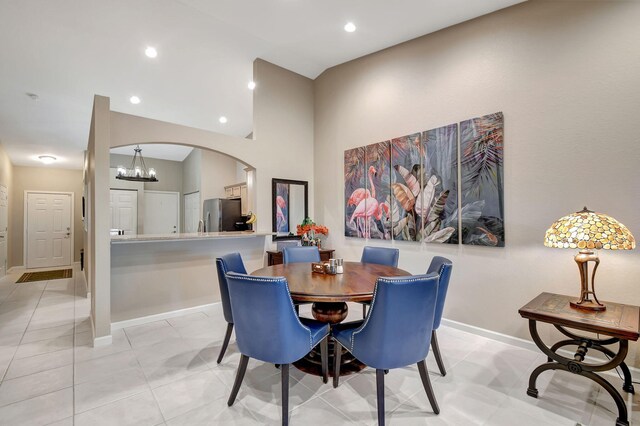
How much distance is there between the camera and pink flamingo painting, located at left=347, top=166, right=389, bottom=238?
4012 mm

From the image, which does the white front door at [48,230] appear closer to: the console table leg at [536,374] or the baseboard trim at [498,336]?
the baseboard trim at [498,336]

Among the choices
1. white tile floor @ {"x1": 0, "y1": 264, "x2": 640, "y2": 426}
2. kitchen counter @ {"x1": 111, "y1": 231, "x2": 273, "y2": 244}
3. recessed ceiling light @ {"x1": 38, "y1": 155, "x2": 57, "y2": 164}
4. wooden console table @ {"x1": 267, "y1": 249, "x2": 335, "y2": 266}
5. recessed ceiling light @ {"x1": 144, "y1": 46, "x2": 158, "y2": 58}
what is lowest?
white tile floor @ {"x1": 0, "y1": 264, "x2": 640, "y2": 426}

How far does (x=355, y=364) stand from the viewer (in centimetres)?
245

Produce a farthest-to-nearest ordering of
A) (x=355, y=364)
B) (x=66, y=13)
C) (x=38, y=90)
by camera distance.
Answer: (x=38, y=90) < (x=66, y=13) < (x=355, y=364)

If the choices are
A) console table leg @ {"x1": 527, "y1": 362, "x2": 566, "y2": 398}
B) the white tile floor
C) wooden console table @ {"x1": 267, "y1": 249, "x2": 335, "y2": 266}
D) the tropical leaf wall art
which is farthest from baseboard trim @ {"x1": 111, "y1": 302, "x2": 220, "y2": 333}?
console table leg @ {"x1": 527, "y1": 362, "x2": 566, "y2": 398}

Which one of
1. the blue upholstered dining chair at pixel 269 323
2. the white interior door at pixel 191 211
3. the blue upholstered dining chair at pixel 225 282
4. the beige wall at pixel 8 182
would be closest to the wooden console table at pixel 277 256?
the blue upholstered dining chair at pixel 225 282

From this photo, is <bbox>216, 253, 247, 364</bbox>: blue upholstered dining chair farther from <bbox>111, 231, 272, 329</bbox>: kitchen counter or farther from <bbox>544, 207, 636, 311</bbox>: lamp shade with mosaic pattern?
<bbox>544, 207, 636, 311</bbox>: lamp shade with mosaic pattern

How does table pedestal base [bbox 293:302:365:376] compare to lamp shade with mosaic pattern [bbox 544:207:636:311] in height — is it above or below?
below

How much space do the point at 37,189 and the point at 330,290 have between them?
1003 centimetres

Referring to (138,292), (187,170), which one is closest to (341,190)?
(138,292)

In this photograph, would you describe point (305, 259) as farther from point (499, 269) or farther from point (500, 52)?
point (500, 52)

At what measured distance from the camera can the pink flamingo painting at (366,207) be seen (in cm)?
401

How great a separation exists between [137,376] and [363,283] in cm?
197

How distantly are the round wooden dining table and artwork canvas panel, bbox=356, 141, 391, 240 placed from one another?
3.74 ft
